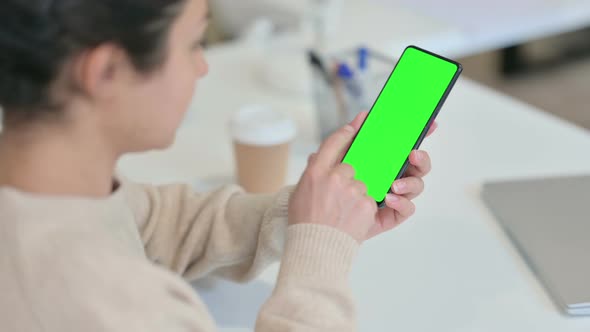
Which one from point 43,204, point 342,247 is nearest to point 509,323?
point 342,247

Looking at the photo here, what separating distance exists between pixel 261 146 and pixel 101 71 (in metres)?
0.37

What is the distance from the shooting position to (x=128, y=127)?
554 mm

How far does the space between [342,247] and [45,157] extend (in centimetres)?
26

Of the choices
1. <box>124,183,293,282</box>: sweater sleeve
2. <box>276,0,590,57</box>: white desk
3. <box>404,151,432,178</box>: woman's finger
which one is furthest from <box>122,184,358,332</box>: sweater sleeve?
<box>276,0,590,57</box>: white desk

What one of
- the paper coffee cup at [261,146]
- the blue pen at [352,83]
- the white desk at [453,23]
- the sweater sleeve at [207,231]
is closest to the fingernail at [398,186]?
the sweater sleeve at [207,231]

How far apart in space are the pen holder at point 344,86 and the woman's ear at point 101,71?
0.49 m

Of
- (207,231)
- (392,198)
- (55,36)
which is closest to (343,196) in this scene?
(392,198)

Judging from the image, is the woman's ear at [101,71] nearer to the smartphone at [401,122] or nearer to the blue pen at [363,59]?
the smartphone at [401,122]

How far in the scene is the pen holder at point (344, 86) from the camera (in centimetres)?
97

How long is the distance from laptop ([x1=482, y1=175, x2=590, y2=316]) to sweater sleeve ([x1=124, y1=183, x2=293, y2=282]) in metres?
0.29

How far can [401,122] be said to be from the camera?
0.69 meters

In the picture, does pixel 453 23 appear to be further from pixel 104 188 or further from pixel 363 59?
pixel 104 188

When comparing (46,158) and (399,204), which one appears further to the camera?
(399,204)

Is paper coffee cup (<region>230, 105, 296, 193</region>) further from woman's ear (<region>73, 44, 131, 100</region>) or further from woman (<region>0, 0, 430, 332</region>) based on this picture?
woman's ear (<region>73, 44, 131, 100</region>)
